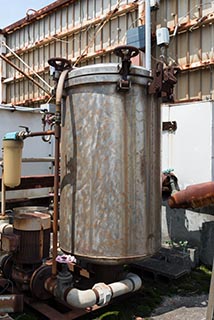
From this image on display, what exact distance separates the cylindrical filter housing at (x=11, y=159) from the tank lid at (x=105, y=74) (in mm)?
740

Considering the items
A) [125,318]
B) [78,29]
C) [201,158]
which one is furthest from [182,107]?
[78,29]

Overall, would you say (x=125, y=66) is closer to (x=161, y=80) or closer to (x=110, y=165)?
(x=161, y=80)

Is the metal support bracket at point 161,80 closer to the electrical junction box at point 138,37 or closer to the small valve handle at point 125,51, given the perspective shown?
→ the small valve handle at point 125,51

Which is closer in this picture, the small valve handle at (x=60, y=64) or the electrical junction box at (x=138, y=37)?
the small valve handle at (x=60, y=64)

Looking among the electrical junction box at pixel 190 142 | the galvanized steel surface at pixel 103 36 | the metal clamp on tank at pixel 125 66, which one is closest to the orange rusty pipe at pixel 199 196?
the metal clamp on tank at pixel 125 66

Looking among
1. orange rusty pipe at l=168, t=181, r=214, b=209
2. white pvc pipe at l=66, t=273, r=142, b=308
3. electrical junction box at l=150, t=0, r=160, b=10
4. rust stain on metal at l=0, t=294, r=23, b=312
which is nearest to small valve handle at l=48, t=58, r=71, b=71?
orange rusty pipe at l=168, t=181, r=214, b=209

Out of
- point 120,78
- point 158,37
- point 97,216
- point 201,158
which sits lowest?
point 97,216

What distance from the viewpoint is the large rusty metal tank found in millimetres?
2406

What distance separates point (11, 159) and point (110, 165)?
3.02 feet

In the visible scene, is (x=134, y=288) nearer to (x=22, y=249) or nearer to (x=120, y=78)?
Answer: (x=22, y=249)

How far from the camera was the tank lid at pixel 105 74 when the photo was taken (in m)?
2.41

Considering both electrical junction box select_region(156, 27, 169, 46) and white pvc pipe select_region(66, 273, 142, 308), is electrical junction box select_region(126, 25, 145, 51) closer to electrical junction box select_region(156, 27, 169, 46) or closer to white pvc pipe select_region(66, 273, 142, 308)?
electrical junction box select_region(156, 27, 169, 46)

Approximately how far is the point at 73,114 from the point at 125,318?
5.52 feet

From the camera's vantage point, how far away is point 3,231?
2.85 meters
